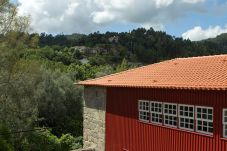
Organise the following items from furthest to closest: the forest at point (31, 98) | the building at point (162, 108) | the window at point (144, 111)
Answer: the forest at point (31, 98) < the window at point (144, 111) < the building at point (162, 108)

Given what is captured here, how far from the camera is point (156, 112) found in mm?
20312

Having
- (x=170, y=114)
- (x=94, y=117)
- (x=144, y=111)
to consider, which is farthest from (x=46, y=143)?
(x=170, y=114)

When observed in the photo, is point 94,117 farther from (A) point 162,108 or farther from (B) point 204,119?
(B) point 204,119

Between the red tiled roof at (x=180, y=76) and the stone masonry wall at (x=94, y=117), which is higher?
the red tiled roof at (x=180, y=76)

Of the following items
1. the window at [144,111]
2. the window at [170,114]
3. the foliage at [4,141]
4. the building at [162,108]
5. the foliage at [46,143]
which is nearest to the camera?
the building at [162,108]

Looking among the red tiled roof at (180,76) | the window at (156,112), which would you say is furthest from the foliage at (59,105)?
the window at (156,112)

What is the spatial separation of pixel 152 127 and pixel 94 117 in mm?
6941

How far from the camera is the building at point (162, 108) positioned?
55.5 feet

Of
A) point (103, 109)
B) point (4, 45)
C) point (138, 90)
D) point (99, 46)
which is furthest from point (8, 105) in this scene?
point (99, 46)

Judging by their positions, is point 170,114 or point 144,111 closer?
point 170,114

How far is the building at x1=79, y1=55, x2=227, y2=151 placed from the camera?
16906 millimetres

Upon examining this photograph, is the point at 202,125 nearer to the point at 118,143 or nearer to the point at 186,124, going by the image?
the point at 186,124

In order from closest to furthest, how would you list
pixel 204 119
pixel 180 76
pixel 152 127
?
pixel 204 119
pixel 180 76
pixel 152 127

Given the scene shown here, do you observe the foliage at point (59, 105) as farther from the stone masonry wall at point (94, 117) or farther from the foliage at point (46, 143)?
the stone masonry wall at point (94, 117)
